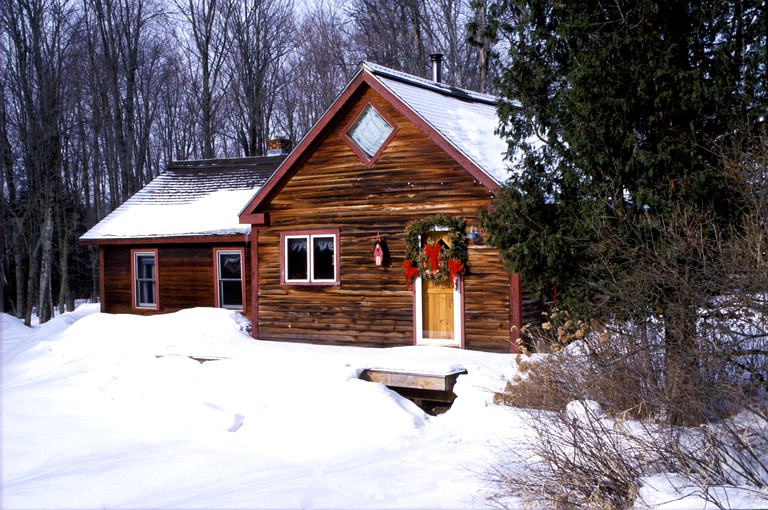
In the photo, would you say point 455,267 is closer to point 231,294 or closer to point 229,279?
point 229,279

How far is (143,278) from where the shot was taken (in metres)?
21.4

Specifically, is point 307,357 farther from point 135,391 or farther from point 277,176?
point 277,176

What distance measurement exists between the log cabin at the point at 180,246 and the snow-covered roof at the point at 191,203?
0.03 m

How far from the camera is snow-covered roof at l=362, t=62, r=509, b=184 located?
14234mm

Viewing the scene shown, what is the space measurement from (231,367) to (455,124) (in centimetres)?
653

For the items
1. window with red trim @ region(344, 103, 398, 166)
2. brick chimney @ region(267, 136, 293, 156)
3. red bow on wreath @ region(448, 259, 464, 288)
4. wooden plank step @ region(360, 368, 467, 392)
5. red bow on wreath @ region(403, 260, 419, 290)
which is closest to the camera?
wooden plank step @ region(360, 368, 467, 392)

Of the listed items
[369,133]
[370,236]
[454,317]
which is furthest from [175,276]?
[454,317]

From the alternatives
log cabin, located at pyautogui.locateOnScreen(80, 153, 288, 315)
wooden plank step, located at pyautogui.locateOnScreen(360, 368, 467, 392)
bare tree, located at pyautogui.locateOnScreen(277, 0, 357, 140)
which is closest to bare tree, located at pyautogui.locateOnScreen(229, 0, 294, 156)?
bare tree, located at pyautogui.locateOnScreen(277, 0, 357, 140)

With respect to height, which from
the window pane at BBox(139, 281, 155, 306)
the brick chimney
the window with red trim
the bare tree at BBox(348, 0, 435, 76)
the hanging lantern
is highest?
the bare tree at BBox(348, 0, 435, 76)

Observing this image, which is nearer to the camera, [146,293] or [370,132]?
[370,132]

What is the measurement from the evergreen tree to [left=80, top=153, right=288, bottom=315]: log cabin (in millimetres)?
10251

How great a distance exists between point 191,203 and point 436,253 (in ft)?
33.5

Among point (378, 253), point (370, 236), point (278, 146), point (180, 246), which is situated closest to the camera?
point (378, 253)

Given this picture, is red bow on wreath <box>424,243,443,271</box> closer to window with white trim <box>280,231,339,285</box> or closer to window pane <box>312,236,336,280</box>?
window with white trim <box>280,231,339,285</box>
